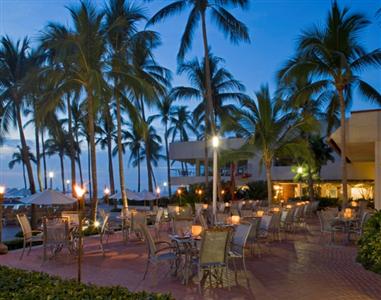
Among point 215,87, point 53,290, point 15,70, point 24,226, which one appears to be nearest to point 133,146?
point 215,87

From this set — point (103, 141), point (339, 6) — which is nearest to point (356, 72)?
point (339, 6)

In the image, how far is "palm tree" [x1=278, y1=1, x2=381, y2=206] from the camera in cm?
1533

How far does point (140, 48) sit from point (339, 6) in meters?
7.76

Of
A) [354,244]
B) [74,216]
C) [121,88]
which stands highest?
[121,88]

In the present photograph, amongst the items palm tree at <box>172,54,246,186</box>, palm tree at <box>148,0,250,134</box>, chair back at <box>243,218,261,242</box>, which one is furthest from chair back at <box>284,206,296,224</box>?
palm tree at <box>172,54,246,186</box>

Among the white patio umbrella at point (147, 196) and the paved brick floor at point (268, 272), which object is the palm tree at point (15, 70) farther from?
the paved brick floor at point (268, 272)

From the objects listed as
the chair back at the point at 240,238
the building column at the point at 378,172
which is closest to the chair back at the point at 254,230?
the chair back at the point at 240,238

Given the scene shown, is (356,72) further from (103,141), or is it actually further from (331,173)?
(103,141)

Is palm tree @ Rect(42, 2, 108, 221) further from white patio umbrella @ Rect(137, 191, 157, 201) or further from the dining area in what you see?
the dining area

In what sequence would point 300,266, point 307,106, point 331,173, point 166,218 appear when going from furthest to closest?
point 331,173
point 307,106
point 166,218
point 300,266

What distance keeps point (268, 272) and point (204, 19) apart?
538 inches

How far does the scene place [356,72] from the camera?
52.5ft

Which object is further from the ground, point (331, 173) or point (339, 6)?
point (339, 6)

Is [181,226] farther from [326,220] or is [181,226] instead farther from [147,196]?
[147,196]
